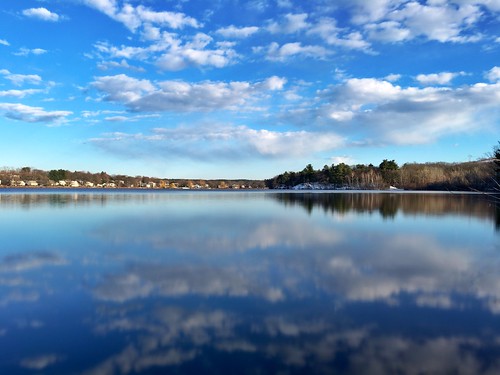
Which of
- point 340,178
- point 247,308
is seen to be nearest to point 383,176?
point 340,178

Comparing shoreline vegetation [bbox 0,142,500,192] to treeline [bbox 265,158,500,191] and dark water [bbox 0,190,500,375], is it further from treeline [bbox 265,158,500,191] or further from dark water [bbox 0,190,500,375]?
dark water [bbox 0,190,500,375]

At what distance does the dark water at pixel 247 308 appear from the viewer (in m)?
4.54

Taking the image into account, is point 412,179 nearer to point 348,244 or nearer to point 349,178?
point 349,178

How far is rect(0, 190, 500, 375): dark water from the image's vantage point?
454 centimetres

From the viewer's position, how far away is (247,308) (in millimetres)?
6344

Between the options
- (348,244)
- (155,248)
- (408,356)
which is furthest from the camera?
(348,244)

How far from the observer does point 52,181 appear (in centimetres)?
14812

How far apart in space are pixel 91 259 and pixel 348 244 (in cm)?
832

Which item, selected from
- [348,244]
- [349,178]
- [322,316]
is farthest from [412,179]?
[322,316]

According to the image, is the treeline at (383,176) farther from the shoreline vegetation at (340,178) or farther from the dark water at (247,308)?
the dark water at (247,308)

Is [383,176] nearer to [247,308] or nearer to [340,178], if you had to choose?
[340,178]

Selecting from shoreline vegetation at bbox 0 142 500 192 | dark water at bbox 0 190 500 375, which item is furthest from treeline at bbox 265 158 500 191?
dark water at bbox 0 190 500 375

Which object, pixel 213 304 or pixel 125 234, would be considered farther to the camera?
pixel 125 234

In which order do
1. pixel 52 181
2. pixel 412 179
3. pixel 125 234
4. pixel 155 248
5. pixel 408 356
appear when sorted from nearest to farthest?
pixel 408 356 < pixel 155 248 < pixel 125 234 < pixel 412 179 < pixel 52 181
